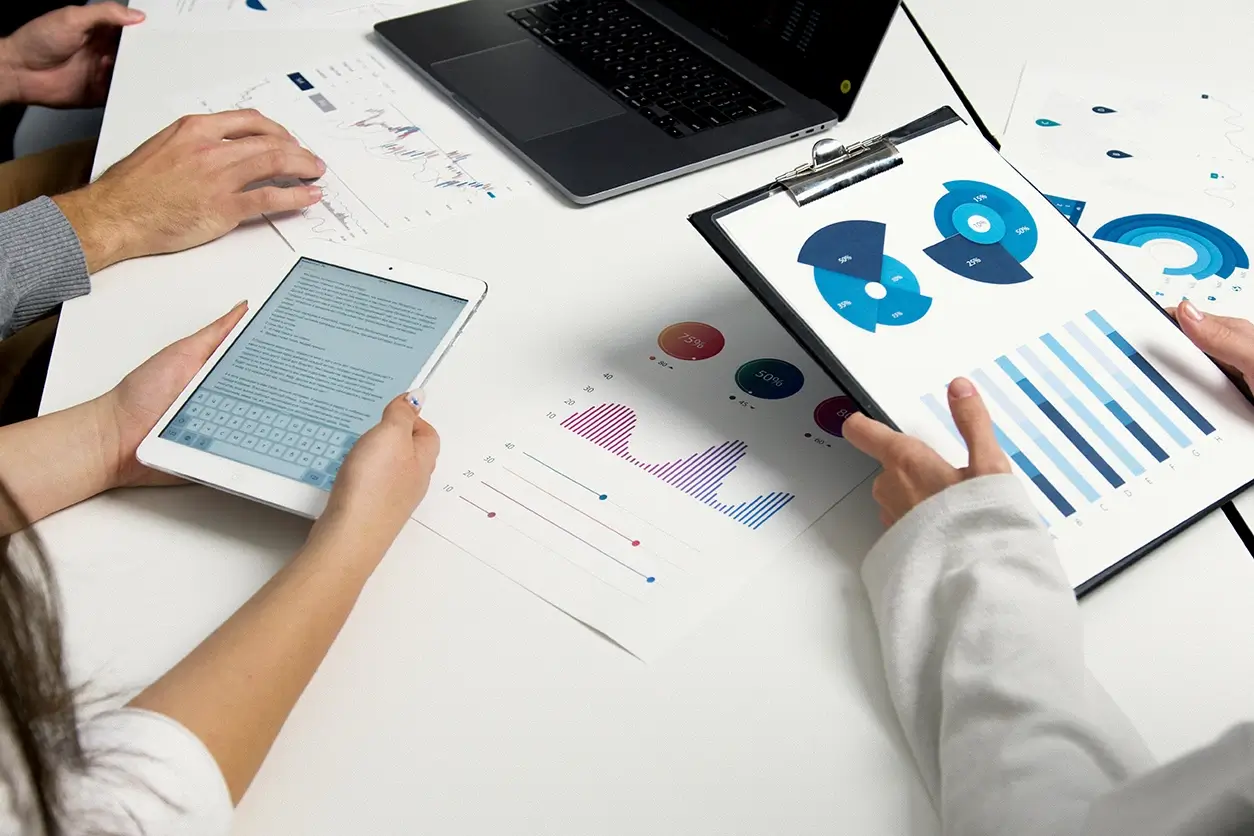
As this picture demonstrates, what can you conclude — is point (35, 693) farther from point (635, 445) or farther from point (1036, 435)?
point (1036, 435)

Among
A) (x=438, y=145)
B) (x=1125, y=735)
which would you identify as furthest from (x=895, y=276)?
(x=438, y=145)

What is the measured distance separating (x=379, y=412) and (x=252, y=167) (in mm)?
Answer: 348

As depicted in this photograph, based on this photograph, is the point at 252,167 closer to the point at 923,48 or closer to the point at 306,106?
the point at 306,106

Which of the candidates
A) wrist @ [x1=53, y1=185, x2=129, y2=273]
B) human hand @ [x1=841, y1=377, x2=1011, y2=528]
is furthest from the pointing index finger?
→ wrist @ [x1=53, y1=185, x2=129, y2=273]

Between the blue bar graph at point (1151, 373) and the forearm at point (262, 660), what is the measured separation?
1.77ft

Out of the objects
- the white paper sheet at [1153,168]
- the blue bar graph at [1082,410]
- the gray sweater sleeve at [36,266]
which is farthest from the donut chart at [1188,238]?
the gray sweater sleeve at [36,266]

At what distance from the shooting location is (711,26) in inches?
46.5

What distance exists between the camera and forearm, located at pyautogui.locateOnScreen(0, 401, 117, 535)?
0.73 meters

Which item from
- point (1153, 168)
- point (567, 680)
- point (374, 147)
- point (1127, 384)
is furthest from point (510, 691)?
point (1153, 168)

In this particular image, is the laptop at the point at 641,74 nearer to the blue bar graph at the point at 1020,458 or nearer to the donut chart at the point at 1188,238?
the donut chart at the point at 1188,238

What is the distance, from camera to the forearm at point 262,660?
60 centimetres

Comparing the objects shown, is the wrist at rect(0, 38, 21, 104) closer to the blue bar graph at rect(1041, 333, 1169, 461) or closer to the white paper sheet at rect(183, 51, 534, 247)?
the white paper sheet at rect(183, 51, 534, 247)

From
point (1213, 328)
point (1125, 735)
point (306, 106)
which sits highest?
point (1213, 328)

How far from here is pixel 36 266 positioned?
89cm
